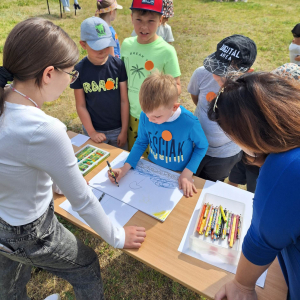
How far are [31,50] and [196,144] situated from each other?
106cm

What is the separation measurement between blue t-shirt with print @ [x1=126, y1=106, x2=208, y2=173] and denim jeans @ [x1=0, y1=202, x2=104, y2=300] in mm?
618

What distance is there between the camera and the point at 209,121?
5.56 feet

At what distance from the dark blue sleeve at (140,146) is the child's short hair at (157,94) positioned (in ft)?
0.73

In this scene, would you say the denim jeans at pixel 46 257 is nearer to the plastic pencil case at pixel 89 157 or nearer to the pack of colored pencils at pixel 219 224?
the plastic pencil case at pixel 89 157

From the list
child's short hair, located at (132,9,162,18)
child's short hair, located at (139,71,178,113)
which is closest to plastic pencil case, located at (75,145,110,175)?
child's short hair, located at (139,71,178,113)

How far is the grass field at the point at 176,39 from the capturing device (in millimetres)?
1784

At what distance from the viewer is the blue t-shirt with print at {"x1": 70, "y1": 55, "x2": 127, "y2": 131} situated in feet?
6.23

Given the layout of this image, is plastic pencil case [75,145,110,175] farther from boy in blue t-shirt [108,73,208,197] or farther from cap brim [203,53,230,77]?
cap brim [203,53,230,77]

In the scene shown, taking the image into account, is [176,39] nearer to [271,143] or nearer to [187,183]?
[187,183]

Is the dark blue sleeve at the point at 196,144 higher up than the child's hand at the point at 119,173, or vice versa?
the dark blue sleeve at the point at 196,144

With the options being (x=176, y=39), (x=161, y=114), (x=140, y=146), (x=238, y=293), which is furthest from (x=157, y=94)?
(x=176, y=39)

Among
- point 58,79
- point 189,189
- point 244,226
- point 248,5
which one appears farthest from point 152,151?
point 248,5

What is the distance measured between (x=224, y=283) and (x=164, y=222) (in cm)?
38

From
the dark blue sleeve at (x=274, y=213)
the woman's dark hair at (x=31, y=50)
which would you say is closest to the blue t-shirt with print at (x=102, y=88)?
the woman's dark hair at (x=31, y=50)
